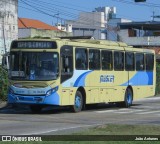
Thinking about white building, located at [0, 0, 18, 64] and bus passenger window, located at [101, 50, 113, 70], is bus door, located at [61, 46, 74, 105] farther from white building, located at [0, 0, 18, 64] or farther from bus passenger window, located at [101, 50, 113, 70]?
white building, located at [0, 0, 18, 64]

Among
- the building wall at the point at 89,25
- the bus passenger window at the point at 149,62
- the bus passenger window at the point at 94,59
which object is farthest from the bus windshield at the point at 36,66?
the building wall at the point at 89,25

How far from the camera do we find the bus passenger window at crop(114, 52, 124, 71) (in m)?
27.0

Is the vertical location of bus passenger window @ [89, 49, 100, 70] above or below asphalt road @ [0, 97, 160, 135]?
above

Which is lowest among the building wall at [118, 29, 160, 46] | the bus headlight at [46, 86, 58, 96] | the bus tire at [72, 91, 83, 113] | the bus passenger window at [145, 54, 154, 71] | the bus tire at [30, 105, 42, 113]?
the bus tire at [30, 105, 42, 113]

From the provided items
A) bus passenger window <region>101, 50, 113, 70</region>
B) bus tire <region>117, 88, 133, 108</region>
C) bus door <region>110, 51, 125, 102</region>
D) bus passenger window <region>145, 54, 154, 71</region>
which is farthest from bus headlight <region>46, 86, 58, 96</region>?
bus passenger window <region>145, 54, 154, 71</region>

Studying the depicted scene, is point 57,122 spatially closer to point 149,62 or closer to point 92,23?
point 149,62

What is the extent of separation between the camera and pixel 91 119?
67.9ft

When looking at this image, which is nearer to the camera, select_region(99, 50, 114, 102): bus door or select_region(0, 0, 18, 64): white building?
select_region(99, 50, 114, 102): bus door

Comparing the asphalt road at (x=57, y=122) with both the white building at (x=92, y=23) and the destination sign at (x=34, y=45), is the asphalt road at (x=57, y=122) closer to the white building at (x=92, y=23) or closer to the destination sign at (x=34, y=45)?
the destination sign at (x=34, y=45)

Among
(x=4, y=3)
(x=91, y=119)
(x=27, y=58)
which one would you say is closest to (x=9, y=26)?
(x=4, y=3)

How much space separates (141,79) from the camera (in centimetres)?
2980

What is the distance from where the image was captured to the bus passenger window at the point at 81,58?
2380 centimetres

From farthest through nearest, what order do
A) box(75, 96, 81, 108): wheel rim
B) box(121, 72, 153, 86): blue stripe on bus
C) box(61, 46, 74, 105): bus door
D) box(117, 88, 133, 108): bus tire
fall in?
box(121, 72, 153, 86): blue stripe on bus < box(117, 88, 133, 108): bus tire < box(75, 96, 81, 108): wheel rim < box(61, 46, 74, 105): bus door

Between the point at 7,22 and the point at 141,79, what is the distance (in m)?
17.5
